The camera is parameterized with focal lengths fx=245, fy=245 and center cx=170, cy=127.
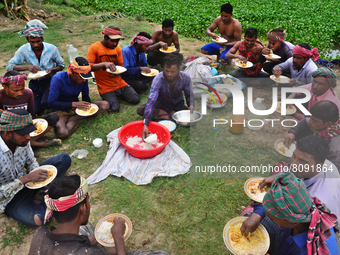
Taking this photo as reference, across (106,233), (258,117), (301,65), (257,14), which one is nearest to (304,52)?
(301,65)

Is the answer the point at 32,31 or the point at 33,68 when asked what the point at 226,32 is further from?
the point at 33,68

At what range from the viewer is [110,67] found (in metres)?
5.08

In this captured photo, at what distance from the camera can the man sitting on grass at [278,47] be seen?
599 centimetres

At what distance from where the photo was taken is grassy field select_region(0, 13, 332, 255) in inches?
118

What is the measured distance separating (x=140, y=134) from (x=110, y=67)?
64.9 inches

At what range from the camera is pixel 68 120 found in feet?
Answer: 15.9

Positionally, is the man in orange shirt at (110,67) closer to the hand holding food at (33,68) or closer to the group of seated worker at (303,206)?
the hand holding food at (33,68)

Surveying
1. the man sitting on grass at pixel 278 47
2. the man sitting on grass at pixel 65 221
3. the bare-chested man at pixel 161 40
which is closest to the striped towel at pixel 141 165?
the man sitting on grass at pixel 65 221

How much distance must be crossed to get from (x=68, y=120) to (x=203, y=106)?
2796mm

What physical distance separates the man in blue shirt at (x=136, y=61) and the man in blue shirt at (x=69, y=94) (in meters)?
1.36

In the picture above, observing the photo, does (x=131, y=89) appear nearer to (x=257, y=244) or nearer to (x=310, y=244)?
(x=257, y=244)

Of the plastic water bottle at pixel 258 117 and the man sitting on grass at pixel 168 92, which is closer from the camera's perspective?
the man sitting on grass at pixel 168 92

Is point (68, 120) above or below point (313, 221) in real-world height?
below

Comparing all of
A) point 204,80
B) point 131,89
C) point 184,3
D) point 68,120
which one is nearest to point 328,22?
point 184,3
